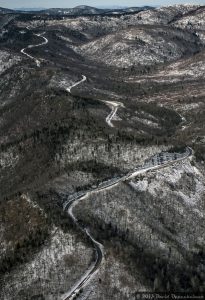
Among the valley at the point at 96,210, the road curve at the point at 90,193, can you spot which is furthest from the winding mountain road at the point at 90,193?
the valley at the point at 96,210

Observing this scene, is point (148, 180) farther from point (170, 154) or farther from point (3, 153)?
point (3, 153)

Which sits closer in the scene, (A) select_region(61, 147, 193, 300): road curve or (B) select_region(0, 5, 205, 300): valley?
(A) select_region(61, 147, 193, 300): road curve

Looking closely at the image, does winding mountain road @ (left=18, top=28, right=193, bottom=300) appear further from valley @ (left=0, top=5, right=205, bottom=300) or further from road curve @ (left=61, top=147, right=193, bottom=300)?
valley @ (left=0, top=5, right=205, bottom=300)

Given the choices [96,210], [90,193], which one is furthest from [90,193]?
[96,210]

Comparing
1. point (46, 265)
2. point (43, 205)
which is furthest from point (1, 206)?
point (46, 265)

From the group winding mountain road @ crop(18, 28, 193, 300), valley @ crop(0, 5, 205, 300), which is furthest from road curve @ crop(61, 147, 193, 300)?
valley @ crop(0, 5, 205, 300)

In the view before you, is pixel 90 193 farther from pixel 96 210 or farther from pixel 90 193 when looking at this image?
pixel 96 210

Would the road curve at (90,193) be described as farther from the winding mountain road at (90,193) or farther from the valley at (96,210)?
the valley at (96,210)

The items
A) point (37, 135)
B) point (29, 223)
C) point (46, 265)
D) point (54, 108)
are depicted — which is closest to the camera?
point (46, 265)
